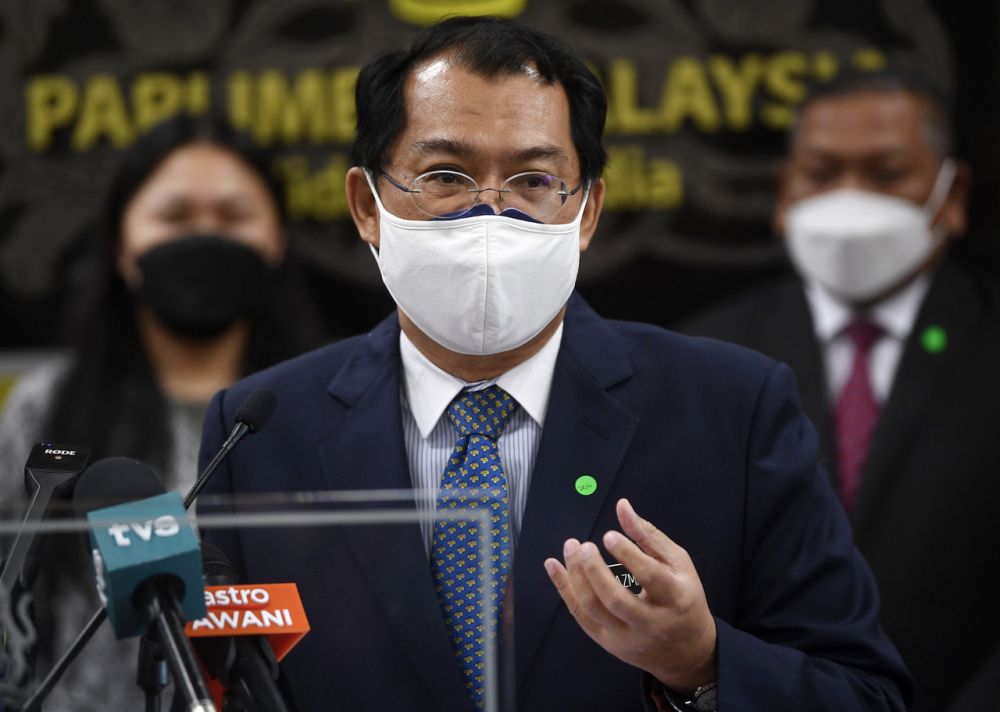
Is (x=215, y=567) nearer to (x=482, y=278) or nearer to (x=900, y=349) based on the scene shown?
(x=482, y=278)

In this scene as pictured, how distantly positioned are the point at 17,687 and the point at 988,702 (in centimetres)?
244

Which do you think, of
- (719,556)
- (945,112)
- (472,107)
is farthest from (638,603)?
(945,112)

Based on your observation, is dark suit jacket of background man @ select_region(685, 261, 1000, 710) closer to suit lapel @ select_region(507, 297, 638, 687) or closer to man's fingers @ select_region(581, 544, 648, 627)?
suit lapel @ select_region(507, 297, 638, 687)

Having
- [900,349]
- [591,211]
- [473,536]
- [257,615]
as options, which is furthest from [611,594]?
[900,349]

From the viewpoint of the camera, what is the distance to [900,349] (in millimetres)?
3551

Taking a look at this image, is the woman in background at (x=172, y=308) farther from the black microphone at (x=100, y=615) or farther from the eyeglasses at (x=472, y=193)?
the black microphone at (x=100, y=615)

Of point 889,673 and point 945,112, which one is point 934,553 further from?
point 889,673

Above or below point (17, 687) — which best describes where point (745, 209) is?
below

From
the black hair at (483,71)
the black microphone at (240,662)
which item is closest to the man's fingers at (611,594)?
the black microphone at (240,662)

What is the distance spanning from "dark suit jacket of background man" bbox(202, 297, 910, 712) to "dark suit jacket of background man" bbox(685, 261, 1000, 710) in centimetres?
140

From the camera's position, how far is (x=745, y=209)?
3.80 meters

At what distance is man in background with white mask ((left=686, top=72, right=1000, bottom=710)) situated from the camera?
131 inches

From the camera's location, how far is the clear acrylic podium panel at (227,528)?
145 centimetres

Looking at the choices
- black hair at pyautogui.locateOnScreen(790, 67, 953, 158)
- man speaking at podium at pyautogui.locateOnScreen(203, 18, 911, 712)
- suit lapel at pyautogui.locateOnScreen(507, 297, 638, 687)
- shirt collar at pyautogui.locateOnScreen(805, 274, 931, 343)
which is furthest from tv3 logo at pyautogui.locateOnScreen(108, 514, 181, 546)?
black hair at pyautogui.locateOnScreen(790, 67, 953, 158)
